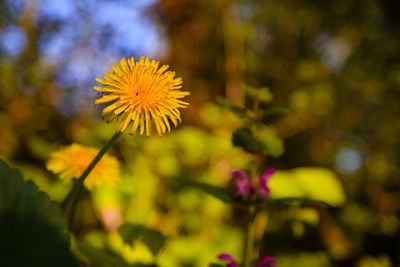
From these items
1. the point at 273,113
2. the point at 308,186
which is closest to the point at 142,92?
the point at 273,113

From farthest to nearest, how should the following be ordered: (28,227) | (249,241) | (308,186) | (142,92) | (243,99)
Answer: (243,99)
(308,186)
(249,241)
(142,92)
(28,227)

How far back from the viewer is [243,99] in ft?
6.87

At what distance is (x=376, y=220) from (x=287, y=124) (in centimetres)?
84

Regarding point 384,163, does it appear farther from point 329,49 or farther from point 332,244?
point 329,49

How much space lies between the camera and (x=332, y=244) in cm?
171

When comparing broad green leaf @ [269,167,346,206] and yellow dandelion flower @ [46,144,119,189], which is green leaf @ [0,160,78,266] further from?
broad green leaf @ [269,167,346,206]

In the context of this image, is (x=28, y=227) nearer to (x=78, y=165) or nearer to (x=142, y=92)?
(x=142, y=92)

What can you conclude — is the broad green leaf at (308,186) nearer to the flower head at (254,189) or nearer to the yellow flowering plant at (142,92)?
the flower head at (254,189)

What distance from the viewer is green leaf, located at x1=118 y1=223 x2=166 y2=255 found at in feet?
2.37

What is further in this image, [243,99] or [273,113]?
[243,99]

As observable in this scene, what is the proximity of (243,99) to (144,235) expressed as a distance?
149 centimetres

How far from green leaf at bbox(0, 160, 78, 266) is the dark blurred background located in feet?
2.86

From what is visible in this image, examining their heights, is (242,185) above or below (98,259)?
above

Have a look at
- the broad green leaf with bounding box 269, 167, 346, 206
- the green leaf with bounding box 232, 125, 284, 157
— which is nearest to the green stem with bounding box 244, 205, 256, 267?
the green leaf with bounding box 232, 125, 284, 157
